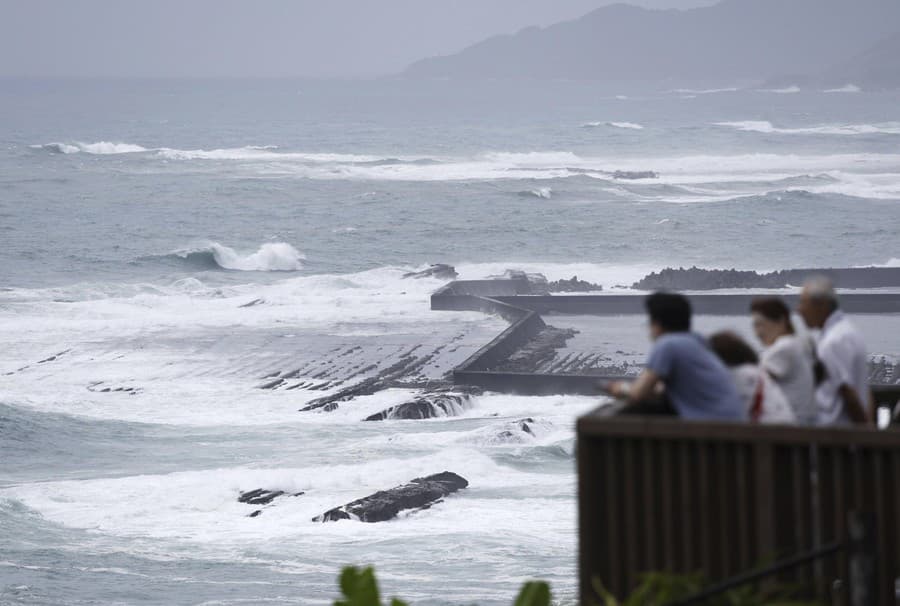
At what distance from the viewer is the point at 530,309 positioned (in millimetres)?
35562

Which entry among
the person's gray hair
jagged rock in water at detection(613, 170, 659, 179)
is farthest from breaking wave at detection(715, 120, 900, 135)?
the person's gray hair

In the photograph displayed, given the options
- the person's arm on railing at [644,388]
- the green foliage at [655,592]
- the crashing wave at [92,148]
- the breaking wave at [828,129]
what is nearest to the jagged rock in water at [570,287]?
the person's arm on railing at [644,388]

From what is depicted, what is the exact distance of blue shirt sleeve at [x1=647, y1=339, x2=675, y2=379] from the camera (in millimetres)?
5559

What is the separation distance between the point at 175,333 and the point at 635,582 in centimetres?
3131

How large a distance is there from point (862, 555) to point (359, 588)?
171 centimetres

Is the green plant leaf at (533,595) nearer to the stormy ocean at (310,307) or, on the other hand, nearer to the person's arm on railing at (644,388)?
the person's arm on railing at (644,388)

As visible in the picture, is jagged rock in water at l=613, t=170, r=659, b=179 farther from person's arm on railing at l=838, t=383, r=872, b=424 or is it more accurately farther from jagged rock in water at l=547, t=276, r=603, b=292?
person's arm on railing at l=838, t=383, r=872, b=424

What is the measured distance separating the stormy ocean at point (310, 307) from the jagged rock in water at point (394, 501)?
20 cm

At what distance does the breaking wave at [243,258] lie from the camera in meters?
54.8

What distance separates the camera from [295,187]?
82250mm

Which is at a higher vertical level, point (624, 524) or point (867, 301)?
point (624, 524)

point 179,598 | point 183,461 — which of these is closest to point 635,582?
point 179,598

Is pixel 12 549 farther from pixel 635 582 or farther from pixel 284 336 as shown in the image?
pixel 284 336

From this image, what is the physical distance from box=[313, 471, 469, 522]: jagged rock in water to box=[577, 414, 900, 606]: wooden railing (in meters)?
13.4
